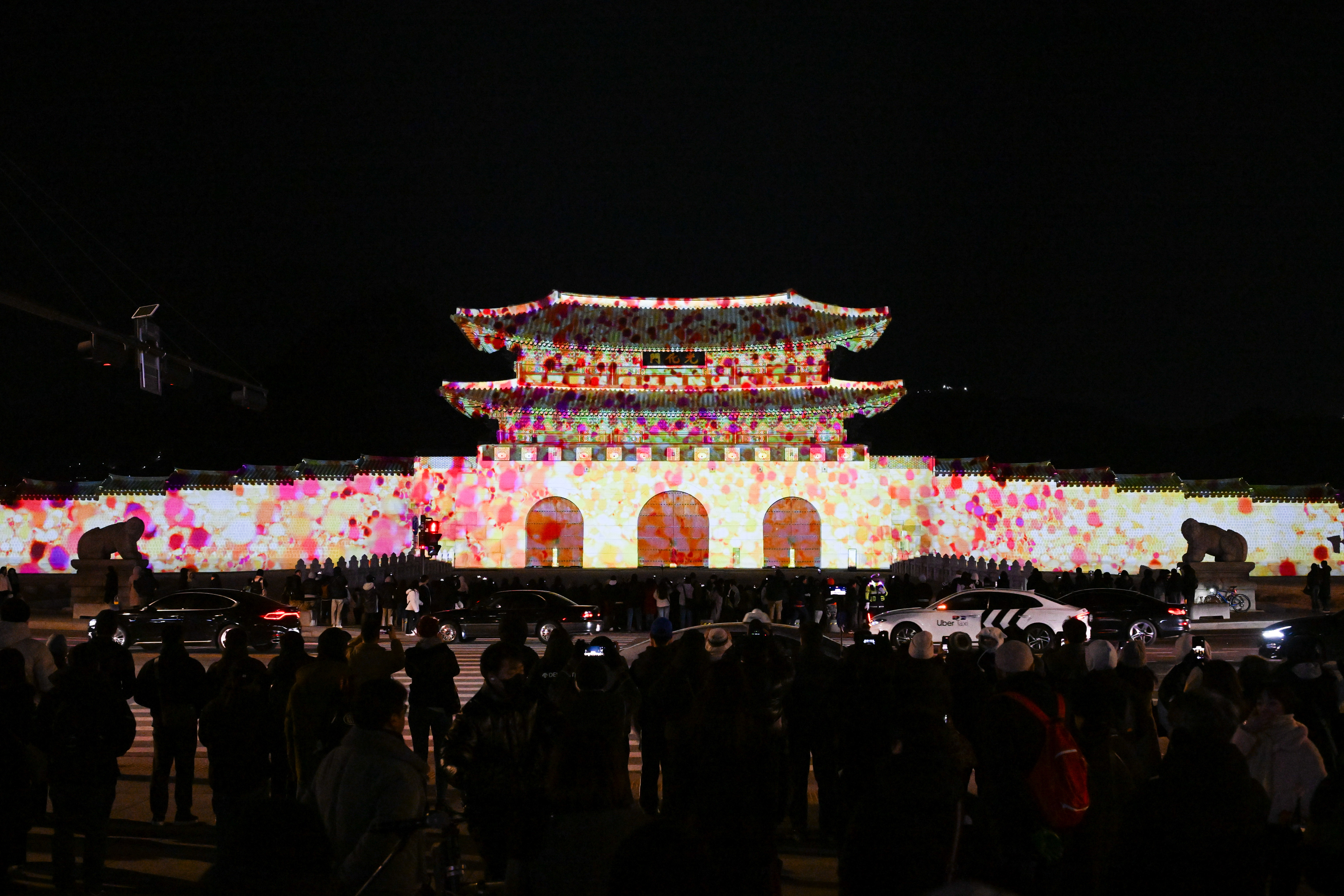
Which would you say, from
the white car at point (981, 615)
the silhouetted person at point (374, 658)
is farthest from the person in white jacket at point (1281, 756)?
the white car at point (981, 615)

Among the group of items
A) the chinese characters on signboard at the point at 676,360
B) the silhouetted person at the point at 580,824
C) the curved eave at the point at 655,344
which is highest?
the curved eave at the point at 655,344

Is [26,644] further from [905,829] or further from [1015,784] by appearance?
[905,829]

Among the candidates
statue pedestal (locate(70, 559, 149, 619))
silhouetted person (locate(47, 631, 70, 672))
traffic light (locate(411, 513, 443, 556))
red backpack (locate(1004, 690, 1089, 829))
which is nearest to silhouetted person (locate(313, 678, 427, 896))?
red backpack (locate(1004, 690, 1089, 829))

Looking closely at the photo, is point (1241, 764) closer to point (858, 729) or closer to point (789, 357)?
point (858, 729)

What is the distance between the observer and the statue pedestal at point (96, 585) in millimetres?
30078

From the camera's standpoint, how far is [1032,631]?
20734mm

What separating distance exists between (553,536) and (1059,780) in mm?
33703

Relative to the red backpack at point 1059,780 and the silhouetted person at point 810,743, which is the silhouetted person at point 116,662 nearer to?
the silhouetted person at point 810,743

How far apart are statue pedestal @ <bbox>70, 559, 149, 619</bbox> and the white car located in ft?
65.2

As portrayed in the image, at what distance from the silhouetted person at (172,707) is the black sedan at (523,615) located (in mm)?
15383

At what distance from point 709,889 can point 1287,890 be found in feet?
14.2

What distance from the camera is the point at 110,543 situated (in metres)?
31.4

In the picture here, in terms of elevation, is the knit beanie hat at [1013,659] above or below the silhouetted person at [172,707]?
above

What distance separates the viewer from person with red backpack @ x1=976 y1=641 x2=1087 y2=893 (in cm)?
564
